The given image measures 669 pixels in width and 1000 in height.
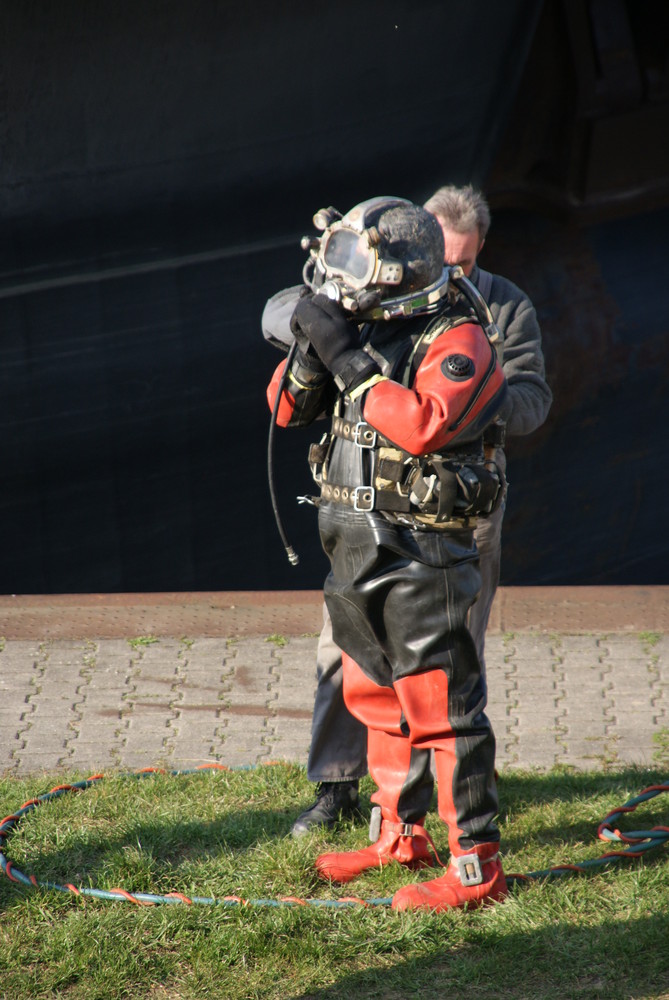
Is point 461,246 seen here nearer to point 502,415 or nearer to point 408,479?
point 502,415

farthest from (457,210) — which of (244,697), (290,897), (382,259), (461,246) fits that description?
(244,697)

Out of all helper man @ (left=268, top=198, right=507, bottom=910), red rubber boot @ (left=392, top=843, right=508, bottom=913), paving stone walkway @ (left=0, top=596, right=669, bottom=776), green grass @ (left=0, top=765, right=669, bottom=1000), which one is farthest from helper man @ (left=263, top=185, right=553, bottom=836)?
paving stone walkway @ (left=0, top=596, right=669, bottom=776)

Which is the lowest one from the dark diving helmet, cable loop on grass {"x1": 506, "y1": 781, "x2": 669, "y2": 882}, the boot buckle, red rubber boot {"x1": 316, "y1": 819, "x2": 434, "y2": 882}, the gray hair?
cable loop on grass {"x1": 506, "y1": 781, "x2": 669, "y2": 882}

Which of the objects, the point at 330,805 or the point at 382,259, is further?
the point at 330,805

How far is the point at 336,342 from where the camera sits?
275 cm

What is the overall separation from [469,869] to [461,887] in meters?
0.06

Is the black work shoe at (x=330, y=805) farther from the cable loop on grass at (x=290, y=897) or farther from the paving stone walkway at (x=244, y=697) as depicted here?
the paving stone walkway at (x=244, y=697)

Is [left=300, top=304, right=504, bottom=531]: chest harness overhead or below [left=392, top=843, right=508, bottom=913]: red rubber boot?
overhead

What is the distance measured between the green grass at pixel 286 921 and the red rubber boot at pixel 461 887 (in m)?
0.03

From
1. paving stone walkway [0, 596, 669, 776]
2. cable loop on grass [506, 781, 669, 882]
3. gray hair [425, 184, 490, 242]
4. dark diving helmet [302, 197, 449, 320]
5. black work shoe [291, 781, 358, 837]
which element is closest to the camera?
dark diving helmet [302, 197, 449, 320]

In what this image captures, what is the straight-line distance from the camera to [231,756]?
4.17 metres

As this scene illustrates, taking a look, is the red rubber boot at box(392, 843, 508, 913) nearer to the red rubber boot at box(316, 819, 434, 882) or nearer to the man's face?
the red rubber boot at box(316, 819, 434, 882)

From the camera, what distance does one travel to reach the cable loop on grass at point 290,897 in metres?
3.03

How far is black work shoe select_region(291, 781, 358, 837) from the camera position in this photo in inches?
137
